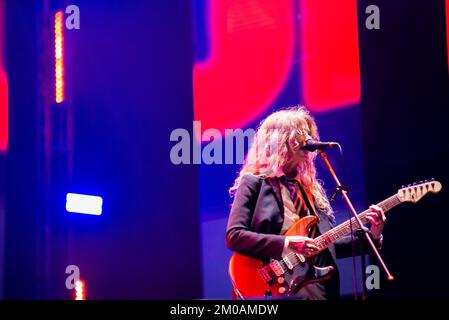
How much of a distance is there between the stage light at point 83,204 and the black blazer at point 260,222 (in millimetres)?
1188

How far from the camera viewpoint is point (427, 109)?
503cm

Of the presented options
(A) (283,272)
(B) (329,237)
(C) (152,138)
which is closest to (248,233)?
(A) (283,272)

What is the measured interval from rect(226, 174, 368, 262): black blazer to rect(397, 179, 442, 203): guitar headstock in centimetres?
43

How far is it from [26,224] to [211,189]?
1.35 meters

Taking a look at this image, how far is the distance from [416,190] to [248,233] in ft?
3.71

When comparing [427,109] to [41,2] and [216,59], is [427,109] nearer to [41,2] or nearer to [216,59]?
[216,59]

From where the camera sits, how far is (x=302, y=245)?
3.94 m

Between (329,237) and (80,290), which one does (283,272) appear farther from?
(80,290)

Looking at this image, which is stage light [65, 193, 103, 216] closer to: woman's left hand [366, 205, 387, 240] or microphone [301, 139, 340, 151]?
microphone [301, 139, 340, 151]

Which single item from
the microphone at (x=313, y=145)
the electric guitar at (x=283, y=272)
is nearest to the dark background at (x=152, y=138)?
the electric guitar at (x=283, y=272)

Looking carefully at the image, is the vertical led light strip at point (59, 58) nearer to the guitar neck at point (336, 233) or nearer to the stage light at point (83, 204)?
the stage light at point (83, 204)

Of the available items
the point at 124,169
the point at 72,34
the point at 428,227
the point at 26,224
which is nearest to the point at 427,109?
the point at 428,227

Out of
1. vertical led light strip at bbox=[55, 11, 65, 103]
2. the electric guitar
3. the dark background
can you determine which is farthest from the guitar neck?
vertical led light strip at bbox=[55, 11, 65, 103]

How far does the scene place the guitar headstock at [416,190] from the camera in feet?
13.8
